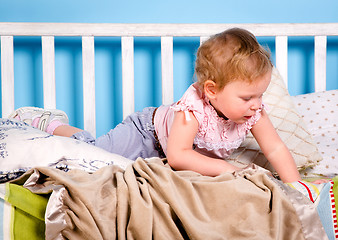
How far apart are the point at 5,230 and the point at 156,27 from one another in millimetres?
1063

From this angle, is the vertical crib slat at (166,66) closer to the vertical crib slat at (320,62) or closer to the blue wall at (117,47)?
the blue wall at (117,47)

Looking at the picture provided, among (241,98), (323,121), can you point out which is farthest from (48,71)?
(323,121)

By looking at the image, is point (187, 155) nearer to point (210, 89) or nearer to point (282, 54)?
point (210, 89)

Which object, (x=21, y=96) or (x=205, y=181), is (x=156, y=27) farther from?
(x=205, y=181)

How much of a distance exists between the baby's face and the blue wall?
2.40 feet

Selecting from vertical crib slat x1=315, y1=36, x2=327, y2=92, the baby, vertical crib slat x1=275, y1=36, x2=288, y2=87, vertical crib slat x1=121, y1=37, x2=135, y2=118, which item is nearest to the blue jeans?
the baby

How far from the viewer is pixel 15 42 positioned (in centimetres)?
174

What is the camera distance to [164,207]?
787 mm

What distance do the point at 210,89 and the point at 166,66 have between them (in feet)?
1.85

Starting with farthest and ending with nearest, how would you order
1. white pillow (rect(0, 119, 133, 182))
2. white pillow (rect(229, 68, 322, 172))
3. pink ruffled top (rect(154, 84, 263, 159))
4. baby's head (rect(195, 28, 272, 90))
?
white pillow (rect(229, 68, 322, 172)) → pink ruffled top (rect(154, 84, 263, 159)) → baby's head (rect(195, 28, 272, 90)) → white pillow (rect(0, 119, 133, 182))

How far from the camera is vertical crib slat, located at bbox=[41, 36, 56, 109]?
5.32 feet

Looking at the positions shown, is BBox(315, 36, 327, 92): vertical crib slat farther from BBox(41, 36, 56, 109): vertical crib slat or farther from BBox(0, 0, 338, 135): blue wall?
BBox(41, 36, 56, 109): vertical crib slat

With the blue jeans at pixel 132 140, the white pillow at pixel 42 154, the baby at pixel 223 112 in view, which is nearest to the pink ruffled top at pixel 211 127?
the baby at pixel 223 112

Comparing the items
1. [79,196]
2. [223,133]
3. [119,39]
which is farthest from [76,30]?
[79,196]
